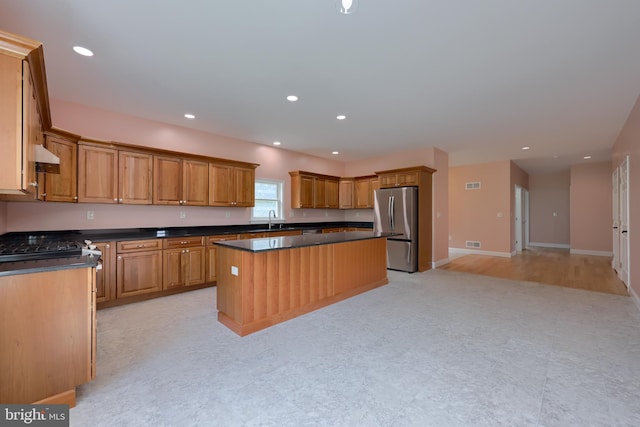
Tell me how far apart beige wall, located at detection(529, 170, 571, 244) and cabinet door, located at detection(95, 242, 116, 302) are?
39.8 feet

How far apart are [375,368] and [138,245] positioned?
11.2 ft

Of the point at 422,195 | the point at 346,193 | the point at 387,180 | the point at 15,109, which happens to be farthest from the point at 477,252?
the point at 15,109

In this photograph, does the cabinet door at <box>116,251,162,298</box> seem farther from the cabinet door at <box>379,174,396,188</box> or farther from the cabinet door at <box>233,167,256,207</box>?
the cabinet door at <box>379,174,396,188</box>

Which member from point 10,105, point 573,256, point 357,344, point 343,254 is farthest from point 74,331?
point 573,256

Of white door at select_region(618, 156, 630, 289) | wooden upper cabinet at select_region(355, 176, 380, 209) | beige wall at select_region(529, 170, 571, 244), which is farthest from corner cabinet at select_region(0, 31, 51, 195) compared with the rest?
beige wall at select_region(529, 170, 571, 244)

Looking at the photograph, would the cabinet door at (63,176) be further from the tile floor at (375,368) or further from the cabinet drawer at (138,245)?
the tile floor at (375,368)

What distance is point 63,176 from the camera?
3.36 meters

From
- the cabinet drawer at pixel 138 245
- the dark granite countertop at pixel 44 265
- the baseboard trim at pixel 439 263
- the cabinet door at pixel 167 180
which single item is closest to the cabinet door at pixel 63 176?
the cabinet drawer at pixel 138 245

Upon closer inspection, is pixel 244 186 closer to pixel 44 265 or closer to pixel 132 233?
pixel 132 233

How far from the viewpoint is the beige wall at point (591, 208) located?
7.70 metres

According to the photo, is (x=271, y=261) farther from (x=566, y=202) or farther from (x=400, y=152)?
(x=566, y=202)

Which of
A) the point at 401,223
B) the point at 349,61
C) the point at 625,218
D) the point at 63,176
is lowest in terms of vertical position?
the point at 401,223

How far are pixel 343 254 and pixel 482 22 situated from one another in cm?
287

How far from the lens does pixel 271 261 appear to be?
9.97ft
